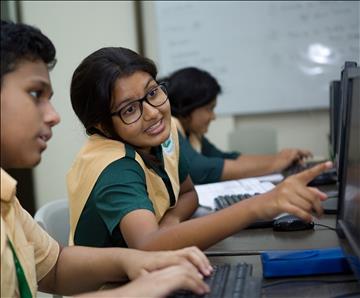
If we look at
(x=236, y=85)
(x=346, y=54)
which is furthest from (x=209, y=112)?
(x=346, y=54)

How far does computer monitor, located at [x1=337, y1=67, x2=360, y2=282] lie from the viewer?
3.35 feet

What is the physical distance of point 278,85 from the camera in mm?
3551

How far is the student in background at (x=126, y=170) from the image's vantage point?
1202mm

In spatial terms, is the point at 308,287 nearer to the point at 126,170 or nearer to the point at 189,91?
the point at 126,170

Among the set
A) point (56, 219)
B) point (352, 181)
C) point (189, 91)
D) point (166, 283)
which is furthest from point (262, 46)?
point (166, 283)

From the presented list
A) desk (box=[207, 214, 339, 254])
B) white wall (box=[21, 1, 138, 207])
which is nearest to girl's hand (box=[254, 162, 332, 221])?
desk (box=[207, 214, 339, 254])

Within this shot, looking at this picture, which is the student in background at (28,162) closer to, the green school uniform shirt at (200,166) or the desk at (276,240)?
the desk at (276,240)

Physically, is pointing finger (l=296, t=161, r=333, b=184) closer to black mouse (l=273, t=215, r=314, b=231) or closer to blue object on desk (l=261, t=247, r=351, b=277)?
blue object on desk (l=261, t=247, r=351, b=277)

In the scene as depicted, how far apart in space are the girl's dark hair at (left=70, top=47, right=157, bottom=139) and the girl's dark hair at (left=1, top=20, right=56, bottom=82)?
36 centimetres

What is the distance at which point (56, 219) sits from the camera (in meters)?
1.69

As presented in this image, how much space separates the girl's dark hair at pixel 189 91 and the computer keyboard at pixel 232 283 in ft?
4.92

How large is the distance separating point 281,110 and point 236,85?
34cm

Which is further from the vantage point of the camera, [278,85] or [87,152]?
[278,85]

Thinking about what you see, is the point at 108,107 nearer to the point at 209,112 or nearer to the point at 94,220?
the point at 94,220
